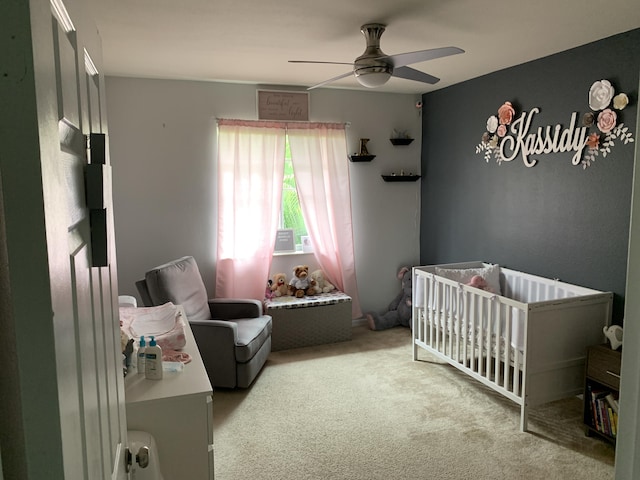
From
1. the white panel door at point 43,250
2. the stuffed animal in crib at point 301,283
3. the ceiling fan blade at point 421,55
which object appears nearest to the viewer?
the white panel door at point 43,250

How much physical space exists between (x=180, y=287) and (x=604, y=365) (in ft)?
9.14

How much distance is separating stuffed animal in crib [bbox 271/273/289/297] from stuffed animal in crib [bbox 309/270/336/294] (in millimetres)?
284

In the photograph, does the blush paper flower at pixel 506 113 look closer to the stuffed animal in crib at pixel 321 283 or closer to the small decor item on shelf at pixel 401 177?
the small decor item on shelf at pixel 401 177

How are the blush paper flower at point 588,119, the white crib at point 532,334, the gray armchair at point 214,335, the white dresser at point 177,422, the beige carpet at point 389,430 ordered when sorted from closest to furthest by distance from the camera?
1. the white dresser at point 177,422
2. the beige carpet at point 389,430
3. the white crib at point 532,334
4. the blush paper flower at point 588,119
5. the gray armchair at point 214,335

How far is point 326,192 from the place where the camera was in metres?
4.62

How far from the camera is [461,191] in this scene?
4.42 m

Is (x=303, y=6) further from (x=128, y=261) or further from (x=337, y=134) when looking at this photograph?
(x=128, y=261)

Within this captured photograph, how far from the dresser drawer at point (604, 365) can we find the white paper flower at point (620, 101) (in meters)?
1.45

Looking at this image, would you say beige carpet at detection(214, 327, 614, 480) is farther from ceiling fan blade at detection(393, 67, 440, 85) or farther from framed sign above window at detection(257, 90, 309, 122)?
framed sign above window at detection(257, 90, 309, 122)

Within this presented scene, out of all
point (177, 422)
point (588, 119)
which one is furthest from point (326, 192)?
point (177, 422)

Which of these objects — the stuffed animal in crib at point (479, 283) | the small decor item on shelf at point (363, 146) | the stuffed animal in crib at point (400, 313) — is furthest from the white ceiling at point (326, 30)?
the stuffed animal in crib at point (400, 313)

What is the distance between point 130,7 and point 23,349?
2.40 metres

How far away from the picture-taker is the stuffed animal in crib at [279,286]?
4.48 m

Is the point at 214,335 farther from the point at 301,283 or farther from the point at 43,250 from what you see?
the point at 43,250
